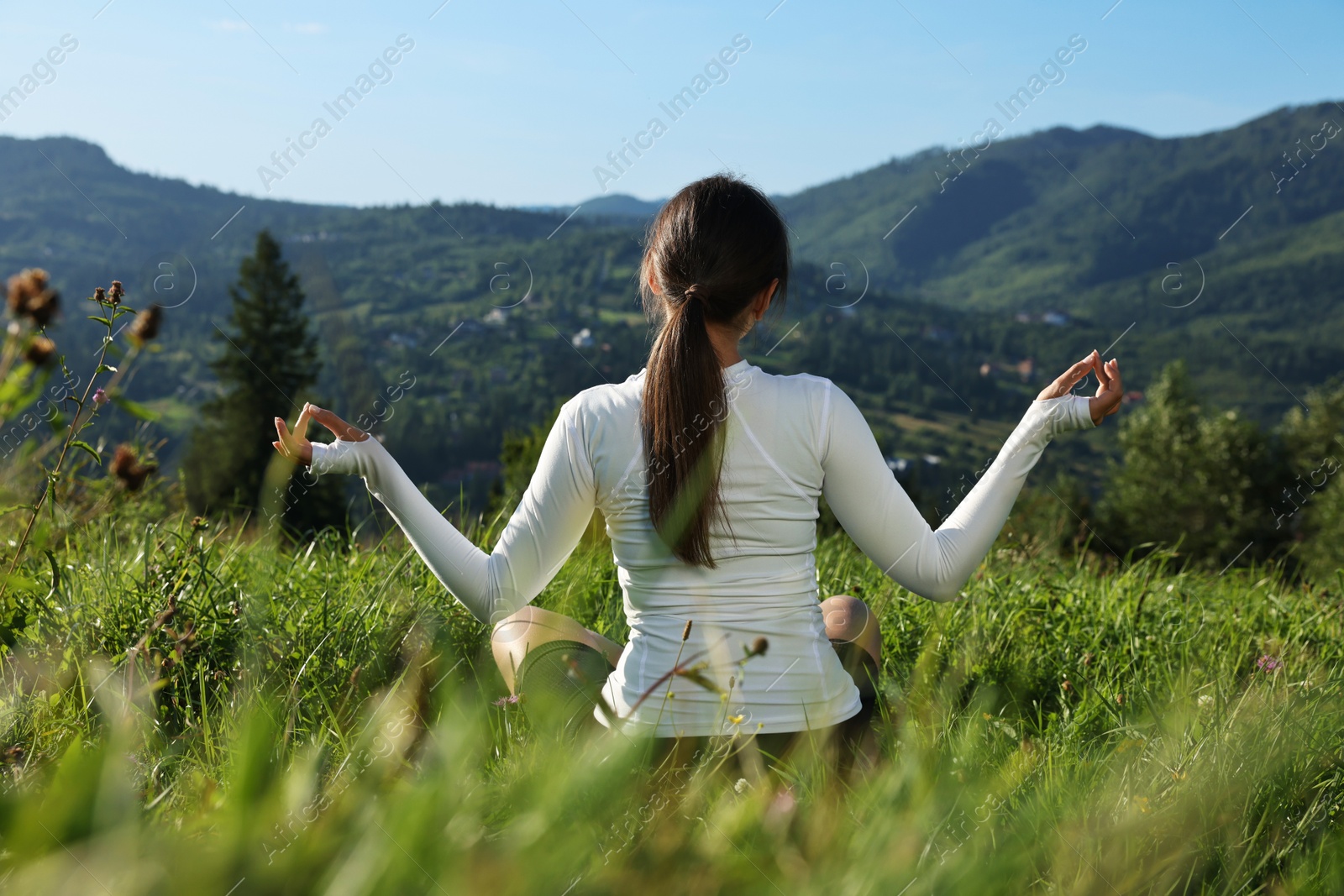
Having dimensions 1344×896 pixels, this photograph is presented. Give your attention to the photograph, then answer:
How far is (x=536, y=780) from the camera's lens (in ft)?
2.35

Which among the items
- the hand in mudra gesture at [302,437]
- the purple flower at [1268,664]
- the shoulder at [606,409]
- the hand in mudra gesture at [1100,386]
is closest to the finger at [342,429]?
the hand in mudra gesture at [302,437]

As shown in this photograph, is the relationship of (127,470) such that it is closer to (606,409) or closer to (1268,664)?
(606,409)

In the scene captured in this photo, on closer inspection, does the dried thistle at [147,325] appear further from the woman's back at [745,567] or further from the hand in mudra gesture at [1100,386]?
the hand in mudra gesture at [1100,386]

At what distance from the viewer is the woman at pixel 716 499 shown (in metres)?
1.85


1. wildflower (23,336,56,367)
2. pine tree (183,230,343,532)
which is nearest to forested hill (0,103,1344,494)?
pine tree (183,230,343,532)

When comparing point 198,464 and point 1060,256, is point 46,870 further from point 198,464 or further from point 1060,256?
point 1060,256

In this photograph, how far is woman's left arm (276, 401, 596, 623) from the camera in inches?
76.8

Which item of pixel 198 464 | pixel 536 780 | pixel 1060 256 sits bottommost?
pixel 198 464

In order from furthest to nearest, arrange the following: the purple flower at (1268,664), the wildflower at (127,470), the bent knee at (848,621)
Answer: the purple flower at (1268,664) → the bent knee at (848,621) → the wildflower at (127,470)

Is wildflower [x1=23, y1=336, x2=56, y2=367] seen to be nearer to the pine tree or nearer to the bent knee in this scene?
the bent knee

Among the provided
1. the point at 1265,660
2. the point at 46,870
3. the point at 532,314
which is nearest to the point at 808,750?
the point at 46,870

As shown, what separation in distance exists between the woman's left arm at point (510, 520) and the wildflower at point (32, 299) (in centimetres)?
111

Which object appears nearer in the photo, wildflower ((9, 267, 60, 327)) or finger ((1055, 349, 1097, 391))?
wildflower ((9, 267, 60, 327))

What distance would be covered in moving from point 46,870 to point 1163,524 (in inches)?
1754
